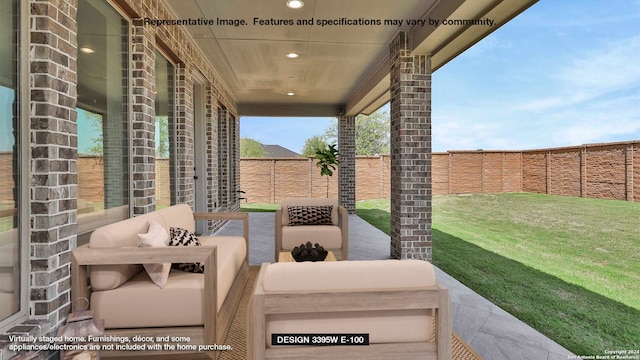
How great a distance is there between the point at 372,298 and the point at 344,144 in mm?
7866

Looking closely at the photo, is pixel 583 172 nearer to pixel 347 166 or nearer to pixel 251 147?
pixel 347 166

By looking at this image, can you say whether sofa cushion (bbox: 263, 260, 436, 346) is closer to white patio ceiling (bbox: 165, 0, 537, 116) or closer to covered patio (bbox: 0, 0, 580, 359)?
covered patio (bbox: 0, 0, 580, 359)

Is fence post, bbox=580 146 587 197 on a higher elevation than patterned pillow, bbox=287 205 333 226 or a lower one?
higher

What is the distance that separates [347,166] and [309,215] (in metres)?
4.76

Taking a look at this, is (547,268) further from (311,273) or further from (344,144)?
(344,144)

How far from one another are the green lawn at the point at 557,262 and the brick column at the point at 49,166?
3213mm

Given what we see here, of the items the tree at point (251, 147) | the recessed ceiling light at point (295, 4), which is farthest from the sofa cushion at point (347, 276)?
the tree at point (251, 147)

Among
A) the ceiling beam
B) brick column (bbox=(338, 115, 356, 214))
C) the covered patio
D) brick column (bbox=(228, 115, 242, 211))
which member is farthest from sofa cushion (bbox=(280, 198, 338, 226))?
the ceiling beam

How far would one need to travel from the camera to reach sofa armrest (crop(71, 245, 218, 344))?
6.35ft

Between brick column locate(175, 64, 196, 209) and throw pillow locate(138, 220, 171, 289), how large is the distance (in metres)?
2.22

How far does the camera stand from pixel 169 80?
4230 mm

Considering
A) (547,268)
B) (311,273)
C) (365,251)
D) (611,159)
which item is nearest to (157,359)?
(311,273)

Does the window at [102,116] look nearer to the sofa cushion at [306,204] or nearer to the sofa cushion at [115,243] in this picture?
the sofa cushion at [115,243]

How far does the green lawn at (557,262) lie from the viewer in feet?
9.02
